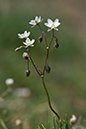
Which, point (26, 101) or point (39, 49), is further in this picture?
point (39, 49)

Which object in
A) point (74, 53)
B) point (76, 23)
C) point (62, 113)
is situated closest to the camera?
point (62, 113)

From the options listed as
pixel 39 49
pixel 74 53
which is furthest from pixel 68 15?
pixel 39 49

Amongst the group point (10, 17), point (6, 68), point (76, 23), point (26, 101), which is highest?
point (10, 17)

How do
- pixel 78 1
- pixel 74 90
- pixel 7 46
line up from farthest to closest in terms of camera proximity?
1. pixel 78 1
2. pixel 7 46
3. pixel 74 90

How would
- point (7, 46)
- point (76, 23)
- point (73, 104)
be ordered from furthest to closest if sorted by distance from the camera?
1. point (76, 23)
2. point (7, 46)
3. point (73, 104)

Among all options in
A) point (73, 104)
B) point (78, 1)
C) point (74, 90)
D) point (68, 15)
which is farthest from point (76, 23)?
point (73, 104)

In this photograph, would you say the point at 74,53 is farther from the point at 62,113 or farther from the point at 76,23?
the point at 76,23

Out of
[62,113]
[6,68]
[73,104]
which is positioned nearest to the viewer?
[62,113]

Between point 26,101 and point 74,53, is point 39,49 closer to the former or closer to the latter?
point 74,53

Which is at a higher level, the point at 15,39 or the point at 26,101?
the point at 15,39
